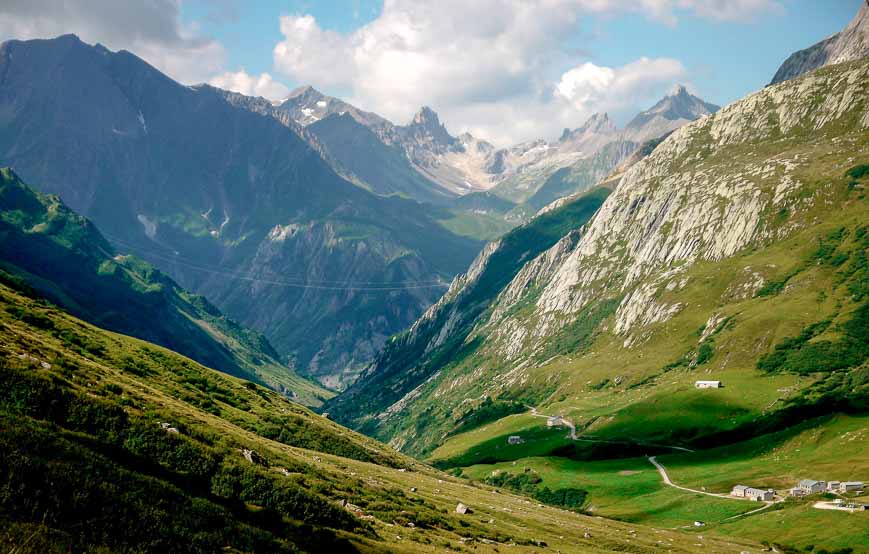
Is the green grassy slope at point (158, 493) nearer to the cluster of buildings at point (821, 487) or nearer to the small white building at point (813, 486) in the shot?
the cluster of buildings at point (821, 487)

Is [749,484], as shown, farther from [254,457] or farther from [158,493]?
[158,493]

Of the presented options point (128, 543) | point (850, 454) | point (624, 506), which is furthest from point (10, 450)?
point (850, 454)

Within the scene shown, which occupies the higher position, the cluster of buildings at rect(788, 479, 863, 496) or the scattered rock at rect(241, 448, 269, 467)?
the cluster of buildings at rect(788, 479, 863, 496)

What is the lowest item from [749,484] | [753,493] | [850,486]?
[753,493]

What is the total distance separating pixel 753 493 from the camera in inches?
5571

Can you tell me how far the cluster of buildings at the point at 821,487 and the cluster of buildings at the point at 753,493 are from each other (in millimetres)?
4224

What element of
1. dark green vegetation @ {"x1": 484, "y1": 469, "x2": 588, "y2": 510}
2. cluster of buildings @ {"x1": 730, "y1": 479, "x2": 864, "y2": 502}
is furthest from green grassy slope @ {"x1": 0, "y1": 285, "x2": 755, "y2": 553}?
dark green vegetation @ {"x1": 484, "y1": 469, "x2": 588, "y2": 510}

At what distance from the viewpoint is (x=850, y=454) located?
154 metres

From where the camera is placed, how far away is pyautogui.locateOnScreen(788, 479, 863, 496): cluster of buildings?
421 ft

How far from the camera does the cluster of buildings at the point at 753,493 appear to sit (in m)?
139

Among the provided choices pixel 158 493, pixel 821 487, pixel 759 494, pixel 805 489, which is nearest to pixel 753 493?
pixel 759 494

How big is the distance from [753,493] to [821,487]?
44.7ft

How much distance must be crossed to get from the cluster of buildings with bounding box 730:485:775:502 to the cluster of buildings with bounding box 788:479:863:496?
166 inches

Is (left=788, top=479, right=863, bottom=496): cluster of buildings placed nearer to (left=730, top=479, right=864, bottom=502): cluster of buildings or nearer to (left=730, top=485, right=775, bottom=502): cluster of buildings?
(left=730, top=479, right=864, bottom=502): cluster of buildings
